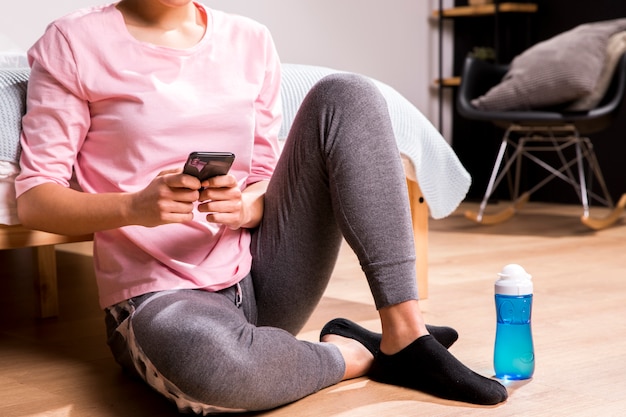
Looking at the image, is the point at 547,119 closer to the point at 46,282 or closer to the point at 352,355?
the point at 46,282

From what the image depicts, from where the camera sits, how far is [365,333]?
142 cm

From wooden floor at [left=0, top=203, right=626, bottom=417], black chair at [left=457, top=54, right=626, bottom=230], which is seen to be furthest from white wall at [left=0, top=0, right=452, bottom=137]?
wooden floor at [left=0, top=203, right=626, bottom=417]

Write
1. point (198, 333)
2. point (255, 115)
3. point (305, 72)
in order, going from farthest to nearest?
point (305, 72)
point (255, 115)
point (198, 333)

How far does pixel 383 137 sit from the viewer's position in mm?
1280

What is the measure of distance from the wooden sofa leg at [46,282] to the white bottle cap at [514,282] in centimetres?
109

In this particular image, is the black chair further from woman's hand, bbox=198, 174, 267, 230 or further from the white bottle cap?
woman's hand, bbox=198, 174, 267, 230

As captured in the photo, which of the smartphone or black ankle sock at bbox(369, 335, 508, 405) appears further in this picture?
black ankle sock at bbox(369, 335, 508, 405)

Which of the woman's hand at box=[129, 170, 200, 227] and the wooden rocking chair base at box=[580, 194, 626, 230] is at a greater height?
the woman's hand at box=[129, 170, 200, 227]

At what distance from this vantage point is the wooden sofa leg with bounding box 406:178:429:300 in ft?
6.60

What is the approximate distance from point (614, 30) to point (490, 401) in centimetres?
271

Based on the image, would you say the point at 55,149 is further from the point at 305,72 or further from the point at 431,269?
the point at 431,269

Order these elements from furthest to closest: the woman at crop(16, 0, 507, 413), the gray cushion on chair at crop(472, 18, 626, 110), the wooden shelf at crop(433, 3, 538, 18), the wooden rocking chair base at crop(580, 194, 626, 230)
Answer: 1. the wooden shelf at crop(433, 3, 538, 18)
2. the gray cushion on chair at crop(472, 18, 626, 110)
3. the wooden rocking chair base at crop(580, 194, 626, 230)
4. the woman at crop(16, 0, 507, 413)

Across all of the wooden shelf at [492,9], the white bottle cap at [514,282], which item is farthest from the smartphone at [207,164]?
the wooden shelf at [492,9]

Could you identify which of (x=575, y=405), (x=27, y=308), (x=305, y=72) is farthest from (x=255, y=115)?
(x=27, y=308)
